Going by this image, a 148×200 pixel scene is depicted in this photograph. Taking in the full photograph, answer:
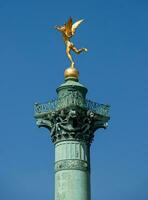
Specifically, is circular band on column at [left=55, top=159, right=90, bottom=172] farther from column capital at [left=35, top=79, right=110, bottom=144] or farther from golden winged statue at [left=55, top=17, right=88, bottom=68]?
golden winged statue at [left=55, top=17, right=88, bottom=68]

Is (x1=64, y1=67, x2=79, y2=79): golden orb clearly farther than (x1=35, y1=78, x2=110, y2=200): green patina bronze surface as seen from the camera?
Yes

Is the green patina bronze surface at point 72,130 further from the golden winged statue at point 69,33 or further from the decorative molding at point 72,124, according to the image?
Answer: the golden winged statue at point 69,33

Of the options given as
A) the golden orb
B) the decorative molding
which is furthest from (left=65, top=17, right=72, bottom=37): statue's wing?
the decorative molding

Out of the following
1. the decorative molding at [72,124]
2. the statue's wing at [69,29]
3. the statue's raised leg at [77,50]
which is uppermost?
the statue's wing at [69,29]

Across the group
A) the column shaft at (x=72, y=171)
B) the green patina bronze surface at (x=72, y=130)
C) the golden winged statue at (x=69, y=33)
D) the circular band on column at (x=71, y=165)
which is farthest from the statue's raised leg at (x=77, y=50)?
the circular band on column at (x=71, y=165)

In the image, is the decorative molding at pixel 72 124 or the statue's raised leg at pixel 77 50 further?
the statue's raised leg at pixel 77 50

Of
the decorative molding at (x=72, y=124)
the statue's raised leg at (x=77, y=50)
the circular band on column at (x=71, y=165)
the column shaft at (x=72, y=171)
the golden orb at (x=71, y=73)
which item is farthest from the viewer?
the statue's raised leg at (x=77, y=50)

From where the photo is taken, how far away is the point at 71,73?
42.9m

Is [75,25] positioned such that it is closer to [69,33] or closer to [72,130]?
[69,33]

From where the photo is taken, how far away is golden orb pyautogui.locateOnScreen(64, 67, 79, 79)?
4288 centimetres

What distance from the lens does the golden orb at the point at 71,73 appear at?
4288 cm

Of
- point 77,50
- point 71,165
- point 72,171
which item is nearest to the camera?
point 72,171

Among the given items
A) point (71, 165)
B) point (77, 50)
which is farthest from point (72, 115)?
point (77, 50)

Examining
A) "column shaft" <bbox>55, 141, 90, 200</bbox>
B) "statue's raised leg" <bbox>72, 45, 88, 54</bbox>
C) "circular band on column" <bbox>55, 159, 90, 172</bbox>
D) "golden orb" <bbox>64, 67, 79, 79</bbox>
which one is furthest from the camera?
"statue's raised leg" <bbox>72, 45, 88, 54</bbox>
